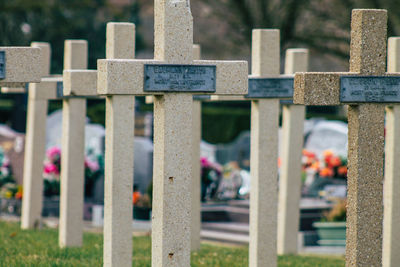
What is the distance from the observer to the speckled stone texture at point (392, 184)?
7.06 metres

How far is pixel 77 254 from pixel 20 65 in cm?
249

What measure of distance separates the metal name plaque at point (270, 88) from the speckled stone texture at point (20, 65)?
2019 millimetres

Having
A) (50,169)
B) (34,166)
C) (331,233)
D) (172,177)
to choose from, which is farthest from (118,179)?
(50,169)

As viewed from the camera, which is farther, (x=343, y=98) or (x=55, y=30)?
(x=55, y=30)

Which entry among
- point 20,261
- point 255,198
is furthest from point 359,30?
point 20,261

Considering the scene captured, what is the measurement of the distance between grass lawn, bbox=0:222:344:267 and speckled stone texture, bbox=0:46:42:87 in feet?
5.77

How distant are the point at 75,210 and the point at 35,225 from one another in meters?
1.87

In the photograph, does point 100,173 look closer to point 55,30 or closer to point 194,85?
point 194,85

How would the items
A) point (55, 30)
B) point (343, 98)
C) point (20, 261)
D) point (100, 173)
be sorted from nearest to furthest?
point (343, 98) → point (20, 261) → point (100, 173) → point (55, 30)

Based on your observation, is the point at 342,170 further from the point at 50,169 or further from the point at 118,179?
the point at 118,179

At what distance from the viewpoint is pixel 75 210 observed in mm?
8375

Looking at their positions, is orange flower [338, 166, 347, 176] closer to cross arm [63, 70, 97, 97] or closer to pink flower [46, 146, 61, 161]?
pink flower [46, 146, 61, 161]

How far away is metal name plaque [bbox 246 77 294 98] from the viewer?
23.1 ft

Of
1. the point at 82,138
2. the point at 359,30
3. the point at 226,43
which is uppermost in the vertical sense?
the point at 226,43
